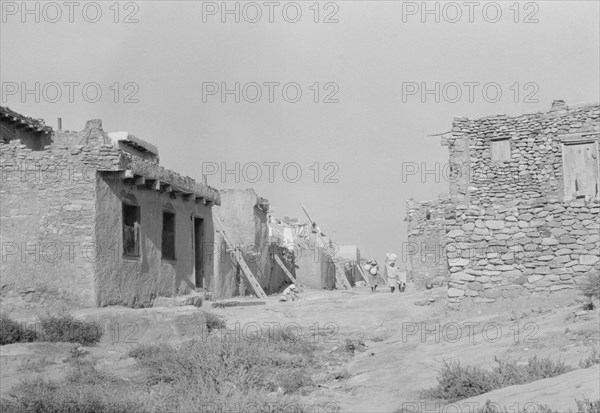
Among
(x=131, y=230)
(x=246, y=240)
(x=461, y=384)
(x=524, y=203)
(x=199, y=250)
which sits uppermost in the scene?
(x=524, y=203)

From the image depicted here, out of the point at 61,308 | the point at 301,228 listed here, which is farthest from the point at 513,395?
the point at 301,228

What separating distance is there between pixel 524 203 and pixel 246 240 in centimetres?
1339

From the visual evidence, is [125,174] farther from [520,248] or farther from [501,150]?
[520,248]

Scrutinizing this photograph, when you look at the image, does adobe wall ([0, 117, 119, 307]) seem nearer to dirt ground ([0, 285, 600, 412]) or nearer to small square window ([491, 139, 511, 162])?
dirt ground ([0, 285, 600, 412])

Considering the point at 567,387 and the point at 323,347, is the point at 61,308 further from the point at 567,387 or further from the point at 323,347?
the point at 567,387

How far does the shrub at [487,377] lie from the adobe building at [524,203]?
5617 mm

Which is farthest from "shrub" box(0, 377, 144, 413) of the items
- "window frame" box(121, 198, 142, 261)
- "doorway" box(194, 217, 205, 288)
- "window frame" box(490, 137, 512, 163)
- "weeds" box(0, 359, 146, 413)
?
"doorway" box(194, 217, 205, 288)

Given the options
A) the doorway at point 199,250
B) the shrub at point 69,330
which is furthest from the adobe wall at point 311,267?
the shrub at point 69,330

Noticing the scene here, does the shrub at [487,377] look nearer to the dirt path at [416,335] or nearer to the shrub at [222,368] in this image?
the dirt path at [416,335]

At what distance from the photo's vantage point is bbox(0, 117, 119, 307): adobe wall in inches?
601

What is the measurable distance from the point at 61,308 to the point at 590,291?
1032 centimetres

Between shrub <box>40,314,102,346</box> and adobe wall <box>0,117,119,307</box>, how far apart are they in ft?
4.42

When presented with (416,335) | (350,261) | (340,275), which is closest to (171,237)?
(416,335)

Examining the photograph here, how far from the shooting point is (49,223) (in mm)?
15453
